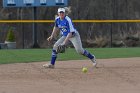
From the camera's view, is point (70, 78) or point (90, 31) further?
point (90, 31)

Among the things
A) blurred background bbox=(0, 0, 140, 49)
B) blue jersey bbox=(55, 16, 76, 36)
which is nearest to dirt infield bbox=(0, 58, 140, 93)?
blue jersey bbox=(55, 16, 76, 36)

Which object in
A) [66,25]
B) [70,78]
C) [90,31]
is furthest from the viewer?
[90,31]

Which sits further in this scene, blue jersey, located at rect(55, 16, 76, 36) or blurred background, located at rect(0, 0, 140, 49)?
blurred background, located at rect(0, 0, 140, 49)

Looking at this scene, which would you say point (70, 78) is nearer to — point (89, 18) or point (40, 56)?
point (40, 56)

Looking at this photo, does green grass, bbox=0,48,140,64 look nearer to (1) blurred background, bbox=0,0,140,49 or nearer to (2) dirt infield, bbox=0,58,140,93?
(2) dirt infield, bbox=0,58,140,93

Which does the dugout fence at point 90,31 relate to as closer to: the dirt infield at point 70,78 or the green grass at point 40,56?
the green grass at point 40,56

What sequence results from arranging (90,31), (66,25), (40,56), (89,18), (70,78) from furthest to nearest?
(89,18) < (90,31) < (40,56) < (66,25) < (70,78)

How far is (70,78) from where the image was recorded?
11344 millimetres

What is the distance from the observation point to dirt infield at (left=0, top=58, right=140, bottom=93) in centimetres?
971

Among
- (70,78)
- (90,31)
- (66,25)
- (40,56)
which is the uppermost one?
(66,25)

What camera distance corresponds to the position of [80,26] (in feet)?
121

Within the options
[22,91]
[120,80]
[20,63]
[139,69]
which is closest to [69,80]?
[120,80]

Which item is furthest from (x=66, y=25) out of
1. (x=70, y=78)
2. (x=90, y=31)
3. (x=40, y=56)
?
(x=90, y=31)

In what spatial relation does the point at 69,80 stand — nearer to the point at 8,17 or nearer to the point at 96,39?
the point at 96,39
